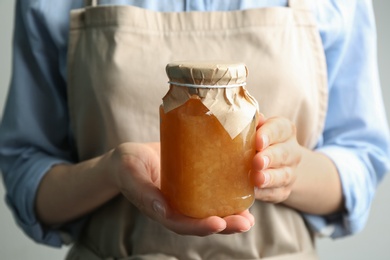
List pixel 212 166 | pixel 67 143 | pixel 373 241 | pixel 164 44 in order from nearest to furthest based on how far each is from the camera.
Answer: pixel 212 166, pixel 164 44, pixel 67 143, pixel 373 241

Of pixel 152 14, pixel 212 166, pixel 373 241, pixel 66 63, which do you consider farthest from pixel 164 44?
pixel 373 241

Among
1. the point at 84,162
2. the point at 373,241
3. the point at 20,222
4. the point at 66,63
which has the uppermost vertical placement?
the point at 66,63

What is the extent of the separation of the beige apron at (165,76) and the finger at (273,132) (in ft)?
0.37

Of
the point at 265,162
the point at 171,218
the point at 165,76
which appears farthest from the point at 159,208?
the point at 165,76

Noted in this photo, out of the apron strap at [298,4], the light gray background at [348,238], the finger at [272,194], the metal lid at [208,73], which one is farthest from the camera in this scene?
the light gray background at [348,238]

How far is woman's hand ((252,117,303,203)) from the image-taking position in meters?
0.56

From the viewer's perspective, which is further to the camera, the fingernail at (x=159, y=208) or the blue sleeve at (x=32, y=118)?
the blue sleeve at (x=32, y=118)

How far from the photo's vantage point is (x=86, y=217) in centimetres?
84

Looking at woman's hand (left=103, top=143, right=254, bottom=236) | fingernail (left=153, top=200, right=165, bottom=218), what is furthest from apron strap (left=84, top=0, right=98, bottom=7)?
fingernail (left=153, top=200, right=165, bottom=218)

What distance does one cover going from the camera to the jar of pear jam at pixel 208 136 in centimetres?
53

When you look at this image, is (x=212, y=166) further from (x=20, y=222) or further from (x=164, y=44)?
(x=20, y=222)

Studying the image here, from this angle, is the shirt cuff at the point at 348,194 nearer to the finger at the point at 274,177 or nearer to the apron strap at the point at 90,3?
the finger at the point at 274,177

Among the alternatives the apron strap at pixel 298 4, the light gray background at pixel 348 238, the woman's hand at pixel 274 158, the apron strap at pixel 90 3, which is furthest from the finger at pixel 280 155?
the light gray background at pixel 348 238

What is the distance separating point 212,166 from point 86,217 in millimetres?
358
